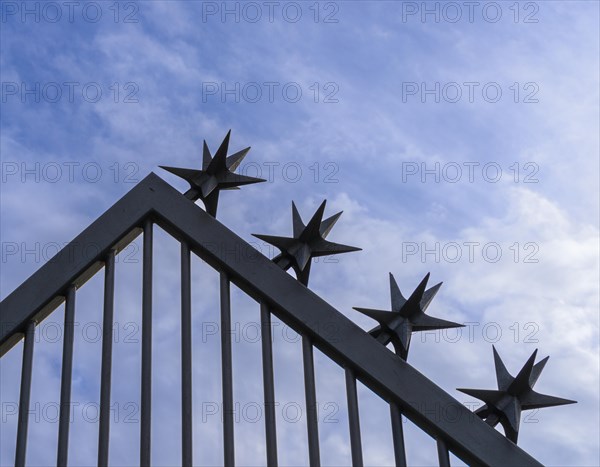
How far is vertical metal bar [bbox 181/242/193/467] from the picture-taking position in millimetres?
10406

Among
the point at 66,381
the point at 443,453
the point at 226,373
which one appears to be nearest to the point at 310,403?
the point at 226,373

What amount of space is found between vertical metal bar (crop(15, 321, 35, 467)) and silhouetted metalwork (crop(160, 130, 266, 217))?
6.66 ft

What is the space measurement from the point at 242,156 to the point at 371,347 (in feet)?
7.97

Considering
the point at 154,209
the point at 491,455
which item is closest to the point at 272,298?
the point at 154,209

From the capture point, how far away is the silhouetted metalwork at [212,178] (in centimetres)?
1165

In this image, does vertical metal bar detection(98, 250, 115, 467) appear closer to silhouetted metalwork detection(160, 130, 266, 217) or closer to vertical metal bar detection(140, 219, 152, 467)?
vertical metal bar detection(140, 219, 152, 467)

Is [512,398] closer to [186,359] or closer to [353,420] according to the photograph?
[353,420]

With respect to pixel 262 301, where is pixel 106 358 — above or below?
below

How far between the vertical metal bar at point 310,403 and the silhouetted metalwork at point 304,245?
0.69 m

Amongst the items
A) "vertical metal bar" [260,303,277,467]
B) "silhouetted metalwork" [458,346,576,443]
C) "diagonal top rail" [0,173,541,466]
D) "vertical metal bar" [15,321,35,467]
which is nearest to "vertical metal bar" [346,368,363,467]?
"diagonal top rail" [0,173,541,466]

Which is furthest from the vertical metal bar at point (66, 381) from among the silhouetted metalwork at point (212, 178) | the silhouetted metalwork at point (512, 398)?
the silhouetted metalwork at point (512, 398)

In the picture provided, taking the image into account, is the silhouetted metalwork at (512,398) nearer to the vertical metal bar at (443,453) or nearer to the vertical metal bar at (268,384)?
the vertical metal bar at (443,453)

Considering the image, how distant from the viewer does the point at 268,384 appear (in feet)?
35.2

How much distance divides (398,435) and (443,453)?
430mm
